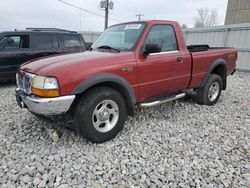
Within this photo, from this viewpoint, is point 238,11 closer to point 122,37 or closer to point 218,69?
point 218,69

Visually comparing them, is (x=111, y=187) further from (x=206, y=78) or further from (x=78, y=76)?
(x=206, y=78)

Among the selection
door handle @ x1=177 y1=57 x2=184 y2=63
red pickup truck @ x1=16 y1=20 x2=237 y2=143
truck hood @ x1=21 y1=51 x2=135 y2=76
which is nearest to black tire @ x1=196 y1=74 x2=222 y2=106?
red pickup truck @ x1=16 y1=20 x2=237 y2=143

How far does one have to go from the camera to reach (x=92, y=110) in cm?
307

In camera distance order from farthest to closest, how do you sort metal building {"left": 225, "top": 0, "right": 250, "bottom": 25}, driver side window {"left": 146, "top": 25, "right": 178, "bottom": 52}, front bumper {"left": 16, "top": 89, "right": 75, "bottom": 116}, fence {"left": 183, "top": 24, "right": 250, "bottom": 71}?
metal building {"left": 225, "top": 0, "right": 250, "bottom": 25}, fence {"left": 183, "top": 24, "right": 250, "bottom": 71}, driver side window {"left": 146, "top": 25, "right": 178, "bottom": 52}, front bumper {"left": 16, "top": 89, "right": 75, "bottom": 116}

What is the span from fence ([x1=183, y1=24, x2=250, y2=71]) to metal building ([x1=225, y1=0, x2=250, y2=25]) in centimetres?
1493

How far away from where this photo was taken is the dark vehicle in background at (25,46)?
6688mm

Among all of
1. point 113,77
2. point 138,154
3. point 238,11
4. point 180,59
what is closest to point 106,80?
point 113,77

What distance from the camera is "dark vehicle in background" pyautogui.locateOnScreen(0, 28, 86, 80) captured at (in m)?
6.69

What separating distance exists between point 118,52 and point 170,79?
3.93 feet

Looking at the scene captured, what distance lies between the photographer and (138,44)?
3.58 metres

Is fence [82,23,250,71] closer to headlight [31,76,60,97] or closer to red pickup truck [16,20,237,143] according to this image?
red pickup truck [16,20,237,143]

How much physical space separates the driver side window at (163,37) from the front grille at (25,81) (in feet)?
6.53

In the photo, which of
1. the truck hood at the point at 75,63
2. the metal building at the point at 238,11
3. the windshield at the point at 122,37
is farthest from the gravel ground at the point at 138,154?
the metal building at the point at 238,11

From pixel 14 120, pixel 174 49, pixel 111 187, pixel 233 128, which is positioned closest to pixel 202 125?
pixel 233 128
